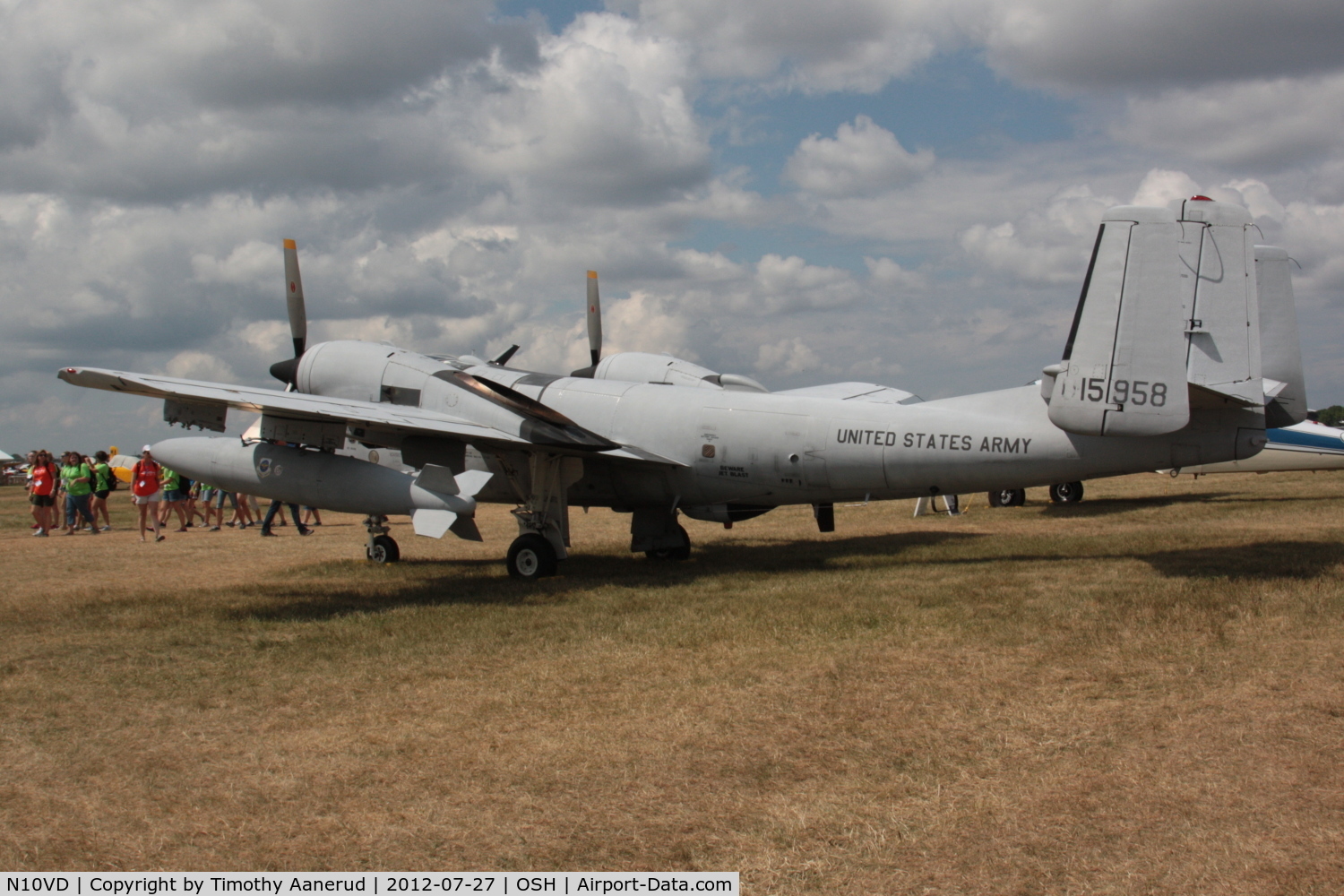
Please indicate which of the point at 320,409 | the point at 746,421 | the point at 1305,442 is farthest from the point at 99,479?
the point at 1305,442

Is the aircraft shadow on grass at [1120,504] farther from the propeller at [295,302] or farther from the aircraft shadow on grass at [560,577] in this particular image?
the propeller at [295,302]

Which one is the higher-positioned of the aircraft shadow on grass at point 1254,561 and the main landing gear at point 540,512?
the main landing gear at point 540,512

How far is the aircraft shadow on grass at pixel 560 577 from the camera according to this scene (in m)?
10.7

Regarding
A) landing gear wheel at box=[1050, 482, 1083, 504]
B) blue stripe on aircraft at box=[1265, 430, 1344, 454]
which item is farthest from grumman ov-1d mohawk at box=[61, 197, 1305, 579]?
blue stripe on aircraft at box=[1265, 430, 1344, 454]

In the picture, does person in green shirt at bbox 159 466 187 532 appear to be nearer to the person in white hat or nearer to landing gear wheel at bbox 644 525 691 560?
the person in white hat

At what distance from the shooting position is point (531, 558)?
40.6 ft

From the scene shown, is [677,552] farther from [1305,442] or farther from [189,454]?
[1305,442]

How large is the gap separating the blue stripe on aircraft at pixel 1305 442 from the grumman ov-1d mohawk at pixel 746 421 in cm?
1546

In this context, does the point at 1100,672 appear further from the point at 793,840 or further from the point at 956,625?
the point at 793,840

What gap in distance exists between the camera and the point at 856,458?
11750 millimetres

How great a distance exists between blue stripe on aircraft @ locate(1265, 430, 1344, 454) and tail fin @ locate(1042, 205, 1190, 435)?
1747cm

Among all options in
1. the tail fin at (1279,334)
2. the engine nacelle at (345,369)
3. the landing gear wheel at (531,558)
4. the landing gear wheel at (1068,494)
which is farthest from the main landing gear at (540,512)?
the landing gear wheel at (1068,494)

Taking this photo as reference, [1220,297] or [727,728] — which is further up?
[1220,297]

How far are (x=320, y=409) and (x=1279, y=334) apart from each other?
11269 millimetres
